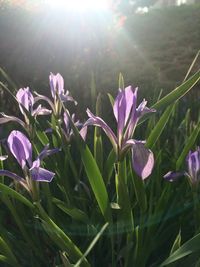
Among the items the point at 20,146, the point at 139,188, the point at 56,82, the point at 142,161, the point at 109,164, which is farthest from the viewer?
the point at 56,82

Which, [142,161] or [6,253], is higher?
[142,161]

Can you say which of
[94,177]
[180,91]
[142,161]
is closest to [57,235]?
[94,177]

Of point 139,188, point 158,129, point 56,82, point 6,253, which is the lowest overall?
point 6,253

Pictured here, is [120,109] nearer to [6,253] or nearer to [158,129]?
[158,129]

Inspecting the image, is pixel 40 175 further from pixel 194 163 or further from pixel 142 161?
pixel 194 163

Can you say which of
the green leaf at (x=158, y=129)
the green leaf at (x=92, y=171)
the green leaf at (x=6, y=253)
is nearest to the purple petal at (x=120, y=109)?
the green leaf at (x=92, y=171)

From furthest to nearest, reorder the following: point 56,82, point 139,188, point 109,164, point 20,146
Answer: point 56,82, point 109,164, point 139,188, point 20,146

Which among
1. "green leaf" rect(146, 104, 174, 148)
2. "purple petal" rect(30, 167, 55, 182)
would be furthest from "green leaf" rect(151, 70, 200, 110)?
"purple petal" rect(30, 167, 55, 182)

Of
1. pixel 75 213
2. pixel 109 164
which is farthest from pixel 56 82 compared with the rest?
pixel 75 213

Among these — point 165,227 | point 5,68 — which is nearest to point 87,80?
point 5,68

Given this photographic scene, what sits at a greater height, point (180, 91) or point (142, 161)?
point (180, 91)

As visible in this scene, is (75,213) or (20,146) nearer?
(20,146)
